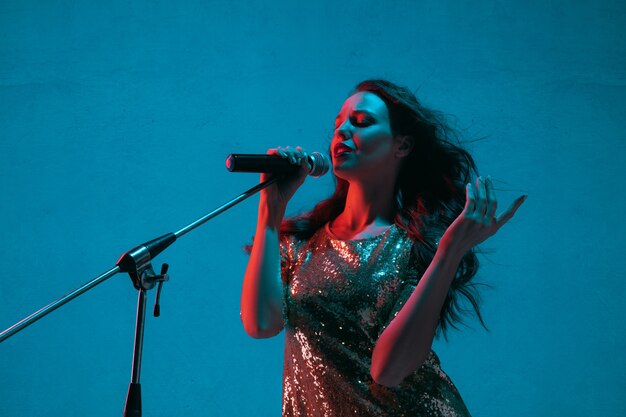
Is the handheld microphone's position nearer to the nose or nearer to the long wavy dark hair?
the nose

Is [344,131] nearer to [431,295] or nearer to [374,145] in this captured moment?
[374,145]

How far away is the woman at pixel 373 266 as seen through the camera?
4.42 feet

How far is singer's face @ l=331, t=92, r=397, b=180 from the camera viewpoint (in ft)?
5.34

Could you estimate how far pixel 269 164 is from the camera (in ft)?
4.84

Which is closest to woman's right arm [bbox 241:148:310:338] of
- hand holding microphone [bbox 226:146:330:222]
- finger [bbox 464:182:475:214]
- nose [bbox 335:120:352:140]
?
hand holding microphone [bbox 226:146:330:222]

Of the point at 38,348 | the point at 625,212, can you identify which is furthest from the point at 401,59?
the point at 38,348

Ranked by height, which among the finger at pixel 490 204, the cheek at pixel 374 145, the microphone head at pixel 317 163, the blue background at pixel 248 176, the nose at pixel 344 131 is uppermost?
the blue background at pixel 248 176

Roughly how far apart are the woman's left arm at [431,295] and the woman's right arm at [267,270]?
299 millimetres

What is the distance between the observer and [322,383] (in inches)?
59.7

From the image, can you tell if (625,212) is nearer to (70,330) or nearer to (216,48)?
(216,48)

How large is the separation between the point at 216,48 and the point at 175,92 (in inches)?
8.7

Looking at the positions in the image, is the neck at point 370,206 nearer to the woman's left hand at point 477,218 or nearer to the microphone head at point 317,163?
the microphone head at point 317,163

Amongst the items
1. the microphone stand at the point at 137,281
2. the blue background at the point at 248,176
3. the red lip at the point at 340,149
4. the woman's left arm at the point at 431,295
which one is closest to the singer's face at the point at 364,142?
the red lip at the point at 340,149

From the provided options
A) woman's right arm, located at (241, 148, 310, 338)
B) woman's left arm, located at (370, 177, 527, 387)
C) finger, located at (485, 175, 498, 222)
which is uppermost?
woman's right arm, located at (241, 148, 310, 338)
